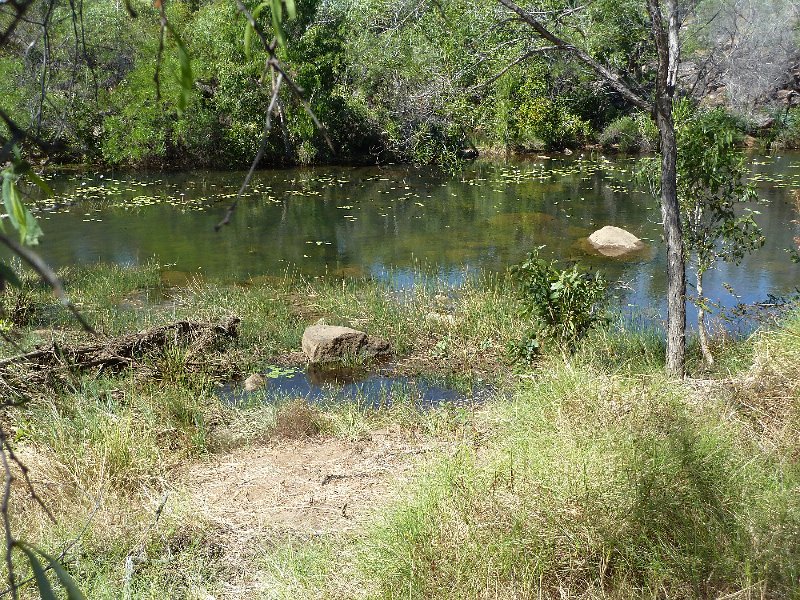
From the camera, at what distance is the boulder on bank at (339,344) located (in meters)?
8.56

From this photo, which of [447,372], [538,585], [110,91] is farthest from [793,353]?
[110,91]

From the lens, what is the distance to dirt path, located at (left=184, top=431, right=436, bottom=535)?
439cm

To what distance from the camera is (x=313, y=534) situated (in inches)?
162

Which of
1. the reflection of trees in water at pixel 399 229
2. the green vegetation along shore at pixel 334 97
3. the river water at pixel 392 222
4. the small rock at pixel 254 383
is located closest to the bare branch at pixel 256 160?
the small rock at pixel 254 383

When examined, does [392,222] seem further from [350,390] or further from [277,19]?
[277,19]

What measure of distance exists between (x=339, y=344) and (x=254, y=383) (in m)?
1.10

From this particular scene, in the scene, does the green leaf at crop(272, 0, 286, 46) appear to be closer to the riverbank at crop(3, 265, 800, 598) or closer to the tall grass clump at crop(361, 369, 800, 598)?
the riverbank at crop(3, 265, 800, 598)

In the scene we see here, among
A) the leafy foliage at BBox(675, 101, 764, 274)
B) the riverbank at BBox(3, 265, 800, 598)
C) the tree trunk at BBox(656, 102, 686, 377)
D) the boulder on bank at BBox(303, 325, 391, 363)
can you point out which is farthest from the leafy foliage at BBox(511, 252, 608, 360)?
the boulder on bank at BBox(303, 325, 391, 363)

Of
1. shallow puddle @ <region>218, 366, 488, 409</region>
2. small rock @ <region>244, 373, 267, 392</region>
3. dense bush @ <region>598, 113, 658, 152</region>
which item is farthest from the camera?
dense bush @ <region>598, 113, 658, 152</region>

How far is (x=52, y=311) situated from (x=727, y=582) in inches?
349

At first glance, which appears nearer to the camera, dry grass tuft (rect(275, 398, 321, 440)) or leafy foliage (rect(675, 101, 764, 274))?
dry grass tuft (rect(275, 398, 321, 440))

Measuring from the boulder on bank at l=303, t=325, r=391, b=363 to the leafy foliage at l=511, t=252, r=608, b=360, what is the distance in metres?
1.95

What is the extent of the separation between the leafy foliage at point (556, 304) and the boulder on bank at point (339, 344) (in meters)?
1.95

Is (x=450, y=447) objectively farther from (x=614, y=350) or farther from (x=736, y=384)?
(x=614, y=350)
